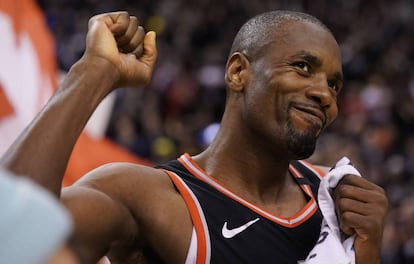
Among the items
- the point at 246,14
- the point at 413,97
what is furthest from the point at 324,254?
the point at 246,14

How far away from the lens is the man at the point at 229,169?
6.54 feet

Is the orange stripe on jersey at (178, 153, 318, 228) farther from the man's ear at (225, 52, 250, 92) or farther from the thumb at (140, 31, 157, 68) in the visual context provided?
the thumb at (140, 31, 157, 68)

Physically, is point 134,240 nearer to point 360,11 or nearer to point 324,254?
point 324,254

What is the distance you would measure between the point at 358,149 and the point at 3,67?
15.1 feet

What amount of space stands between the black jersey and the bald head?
1.40ft

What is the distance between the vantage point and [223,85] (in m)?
10.6

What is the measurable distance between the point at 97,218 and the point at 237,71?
84 cm

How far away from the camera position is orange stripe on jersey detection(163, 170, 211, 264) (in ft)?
7.30

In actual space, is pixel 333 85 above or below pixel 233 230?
above

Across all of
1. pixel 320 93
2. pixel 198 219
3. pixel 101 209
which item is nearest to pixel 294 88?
pixel 320 93

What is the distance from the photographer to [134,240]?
225 centimetres

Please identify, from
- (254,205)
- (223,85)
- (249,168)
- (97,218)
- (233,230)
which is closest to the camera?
(97,218)

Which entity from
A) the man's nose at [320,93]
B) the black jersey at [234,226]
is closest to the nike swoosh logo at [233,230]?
the black jersey at [234,226]

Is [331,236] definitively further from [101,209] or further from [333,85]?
[101,209]
